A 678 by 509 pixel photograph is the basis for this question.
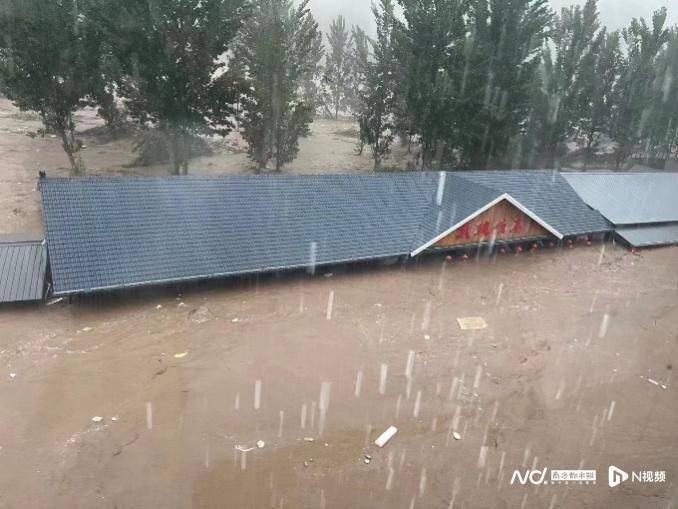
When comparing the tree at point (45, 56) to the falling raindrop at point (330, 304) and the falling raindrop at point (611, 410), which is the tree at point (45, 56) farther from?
the falling raindrop at point (611, 410)

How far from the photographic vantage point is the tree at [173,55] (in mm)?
19453

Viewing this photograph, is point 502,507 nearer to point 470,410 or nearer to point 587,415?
point 470,410

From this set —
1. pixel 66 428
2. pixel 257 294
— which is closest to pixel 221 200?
pixel 257 294

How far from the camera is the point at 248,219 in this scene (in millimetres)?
14781

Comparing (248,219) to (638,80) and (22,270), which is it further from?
(638,80)

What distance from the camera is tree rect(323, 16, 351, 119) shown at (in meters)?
54.3

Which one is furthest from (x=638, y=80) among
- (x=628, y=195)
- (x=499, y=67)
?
(x=628, y=195)

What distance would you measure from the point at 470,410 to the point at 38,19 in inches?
855

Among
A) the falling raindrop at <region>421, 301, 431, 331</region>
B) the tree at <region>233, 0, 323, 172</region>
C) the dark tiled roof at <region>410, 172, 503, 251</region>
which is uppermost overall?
the tree at <region>233, 0, 323, 172</region>

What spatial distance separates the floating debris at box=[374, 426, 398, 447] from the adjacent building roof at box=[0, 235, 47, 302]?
9514mm

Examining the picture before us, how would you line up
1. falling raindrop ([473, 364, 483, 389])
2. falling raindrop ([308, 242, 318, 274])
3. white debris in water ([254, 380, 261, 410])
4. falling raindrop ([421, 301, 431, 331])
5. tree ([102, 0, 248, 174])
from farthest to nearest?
tree ([102, 0, 248, 174])
falling raindrop ([308, 242, 318, 274])
falling raindrop ([421, 301, 431, 331])
falling raindrop ([473, 364, 483, 389])
white debris in water ([254, 380, 261, 410])

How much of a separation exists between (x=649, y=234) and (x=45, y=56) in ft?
85.7

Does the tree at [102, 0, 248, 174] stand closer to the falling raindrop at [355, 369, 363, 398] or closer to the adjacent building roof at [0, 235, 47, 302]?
the adjacent building roof at [0, 235, 47, 302]

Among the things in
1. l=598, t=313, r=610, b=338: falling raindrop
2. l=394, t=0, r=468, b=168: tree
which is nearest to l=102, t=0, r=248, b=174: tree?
l=394, t=0, r=468, b=168: tree
